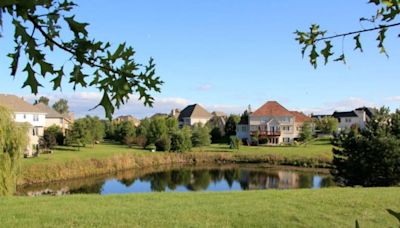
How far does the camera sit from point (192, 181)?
3341 cm

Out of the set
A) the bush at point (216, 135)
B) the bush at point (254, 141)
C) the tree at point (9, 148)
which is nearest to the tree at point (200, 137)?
the bush at point (254, 141)

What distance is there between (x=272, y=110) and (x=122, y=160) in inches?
1360

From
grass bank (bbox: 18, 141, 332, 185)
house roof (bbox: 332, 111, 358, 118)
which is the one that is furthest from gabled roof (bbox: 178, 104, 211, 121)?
grass bank (bbox: 18, 141, 332, 185)

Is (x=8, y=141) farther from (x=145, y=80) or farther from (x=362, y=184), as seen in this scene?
(x=145, y=80)

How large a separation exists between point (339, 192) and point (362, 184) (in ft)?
28.8

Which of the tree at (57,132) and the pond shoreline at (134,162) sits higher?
the tree at (57,132)

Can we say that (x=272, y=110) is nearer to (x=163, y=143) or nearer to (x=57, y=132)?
(x=163, y=143)

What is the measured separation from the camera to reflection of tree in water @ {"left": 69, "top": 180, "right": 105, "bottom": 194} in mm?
27388

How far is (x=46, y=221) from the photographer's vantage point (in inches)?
376

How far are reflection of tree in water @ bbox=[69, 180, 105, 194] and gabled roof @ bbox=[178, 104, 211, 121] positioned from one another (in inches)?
2305

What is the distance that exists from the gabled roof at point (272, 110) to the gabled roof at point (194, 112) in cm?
2145

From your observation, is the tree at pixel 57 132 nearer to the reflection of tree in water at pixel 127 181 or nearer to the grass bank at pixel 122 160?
the grass bank at pixel 122 160

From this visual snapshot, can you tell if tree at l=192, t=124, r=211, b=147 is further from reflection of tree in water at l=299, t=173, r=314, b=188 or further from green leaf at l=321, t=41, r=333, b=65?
green leaf at l=321, t=41, r=333, b=65

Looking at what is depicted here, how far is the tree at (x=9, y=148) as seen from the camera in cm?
1794
